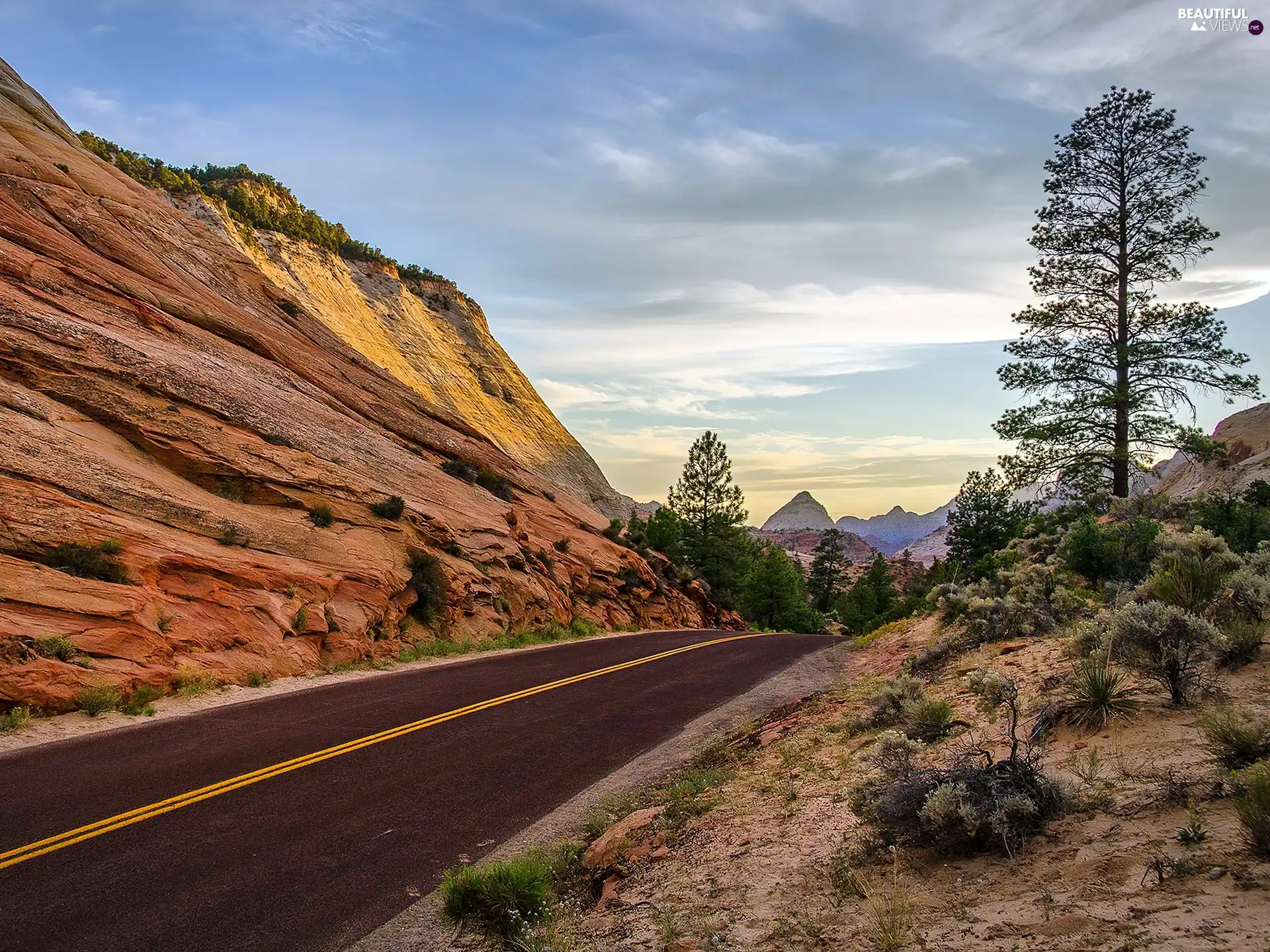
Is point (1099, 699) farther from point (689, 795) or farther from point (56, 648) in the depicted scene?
point (56, 648)

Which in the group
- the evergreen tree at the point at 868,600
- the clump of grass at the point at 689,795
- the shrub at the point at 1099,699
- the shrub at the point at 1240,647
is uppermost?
the shrub at the point at 1240,647

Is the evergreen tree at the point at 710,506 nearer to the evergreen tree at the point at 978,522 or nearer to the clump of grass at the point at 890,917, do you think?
the evergreen tree at the point at 978,522

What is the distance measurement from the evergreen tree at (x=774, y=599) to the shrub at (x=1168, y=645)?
44429 millimetres

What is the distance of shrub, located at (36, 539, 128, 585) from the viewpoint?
12.0 m

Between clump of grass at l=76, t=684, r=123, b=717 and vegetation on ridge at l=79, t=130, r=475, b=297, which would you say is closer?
clump of grass at l=76, t=684, r=123, b=717

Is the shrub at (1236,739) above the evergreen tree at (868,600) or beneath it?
above

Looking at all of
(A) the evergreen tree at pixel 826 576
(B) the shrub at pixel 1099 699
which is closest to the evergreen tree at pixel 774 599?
(A) the evergreen tree at pixel 826 576

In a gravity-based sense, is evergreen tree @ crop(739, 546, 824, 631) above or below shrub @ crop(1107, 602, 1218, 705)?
below

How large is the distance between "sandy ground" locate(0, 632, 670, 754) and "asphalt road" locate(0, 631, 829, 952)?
1.16ft

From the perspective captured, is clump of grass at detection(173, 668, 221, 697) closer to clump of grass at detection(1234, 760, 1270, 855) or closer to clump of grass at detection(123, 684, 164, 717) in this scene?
clump of grass at detection(123, 684, 164, 717)

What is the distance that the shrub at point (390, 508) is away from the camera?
2023cm

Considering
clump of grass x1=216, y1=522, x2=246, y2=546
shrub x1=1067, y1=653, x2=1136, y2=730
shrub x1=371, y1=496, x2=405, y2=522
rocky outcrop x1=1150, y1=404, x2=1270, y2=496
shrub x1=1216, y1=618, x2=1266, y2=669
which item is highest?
rocky outcrop x1=1150, y1=404, x2=1270, y2=496

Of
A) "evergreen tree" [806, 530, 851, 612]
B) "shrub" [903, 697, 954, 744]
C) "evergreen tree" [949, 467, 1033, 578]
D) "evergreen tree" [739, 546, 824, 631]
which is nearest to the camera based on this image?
"shrub" [903, 697, 954, 744]

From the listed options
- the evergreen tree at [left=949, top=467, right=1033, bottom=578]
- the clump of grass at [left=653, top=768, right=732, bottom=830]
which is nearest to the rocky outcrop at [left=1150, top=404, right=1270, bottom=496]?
the evergreen tree at [left=949, top=467, right=1033, bottom=578]
